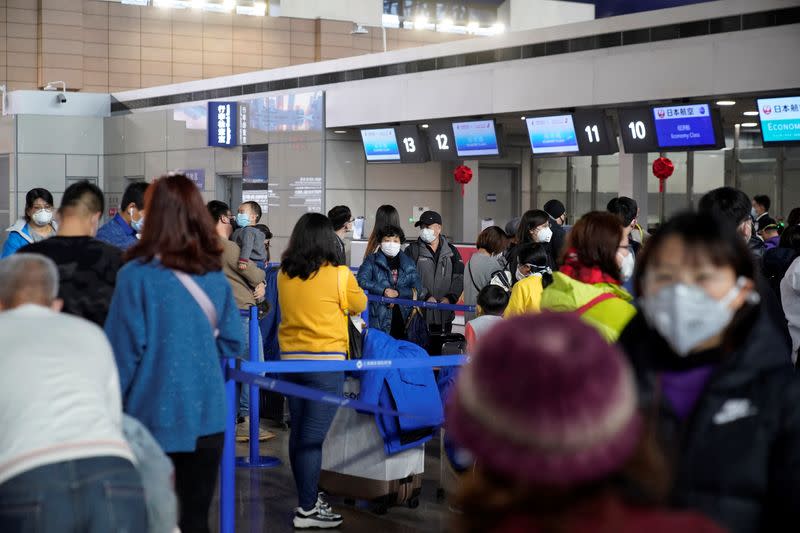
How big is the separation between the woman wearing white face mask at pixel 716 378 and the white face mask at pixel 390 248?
21.6 feet

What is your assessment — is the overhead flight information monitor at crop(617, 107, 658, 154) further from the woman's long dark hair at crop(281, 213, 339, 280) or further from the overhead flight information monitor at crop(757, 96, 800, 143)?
the woman's long dark hair at crop(281, 213, 339, 280)

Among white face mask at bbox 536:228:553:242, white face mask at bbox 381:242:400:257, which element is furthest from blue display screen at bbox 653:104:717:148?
white face mask at bbox 381:242:400:257

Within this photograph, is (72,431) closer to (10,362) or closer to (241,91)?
(10,362)

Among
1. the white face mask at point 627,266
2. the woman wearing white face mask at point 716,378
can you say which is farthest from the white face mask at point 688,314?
the white face mask at point 627,266

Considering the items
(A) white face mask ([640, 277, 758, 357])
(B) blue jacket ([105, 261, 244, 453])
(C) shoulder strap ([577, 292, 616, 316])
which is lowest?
(B) blue jacket ([105, 261, 244, 453])

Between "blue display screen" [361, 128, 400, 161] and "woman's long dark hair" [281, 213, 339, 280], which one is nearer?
"woman's long dark hair" [281, 213, 339, 280]

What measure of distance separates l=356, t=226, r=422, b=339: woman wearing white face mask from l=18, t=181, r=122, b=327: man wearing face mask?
15.4ft

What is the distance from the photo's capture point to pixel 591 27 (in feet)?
46.4

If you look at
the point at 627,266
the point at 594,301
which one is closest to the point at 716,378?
the point at 594,301

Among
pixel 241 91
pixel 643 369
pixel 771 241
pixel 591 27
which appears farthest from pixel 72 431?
pixel 241 91

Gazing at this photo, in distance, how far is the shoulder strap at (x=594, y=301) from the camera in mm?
3812

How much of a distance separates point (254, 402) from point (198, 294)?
12.0 feet

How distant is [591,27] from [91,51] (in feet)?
61.9

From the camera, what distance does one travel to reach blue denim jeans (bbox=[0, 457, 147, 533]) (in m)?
3.03
